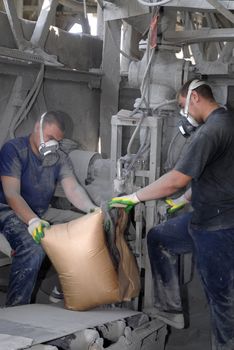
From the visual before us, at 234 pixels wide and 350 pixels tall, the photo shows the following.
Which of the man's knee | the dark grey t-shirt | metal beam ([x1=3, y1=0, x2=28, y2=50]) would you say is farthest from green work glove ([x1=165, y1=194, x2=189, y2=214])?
metal beam ([x1=3, y1=0, x2=28, y2=50])

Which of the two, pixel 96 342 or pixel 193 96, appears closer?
pixel 96 342

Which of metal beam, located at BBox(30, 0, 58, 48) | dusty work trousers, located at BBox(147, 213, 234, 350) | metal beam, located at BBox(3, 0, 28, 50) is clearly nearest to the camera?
dusty work trousers, located at BBox(147, 213, 234, 350)

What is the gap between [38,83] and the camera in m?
4.69

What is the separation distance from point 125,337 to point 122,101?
3.20 metres

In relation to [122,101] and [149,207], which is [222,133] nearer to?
[149,207]

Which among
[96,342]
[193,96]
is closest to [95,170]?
[193,96]

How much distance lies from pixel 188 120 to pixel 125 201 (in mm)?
602

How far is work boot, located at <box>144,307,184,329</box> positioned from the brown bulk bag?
10.6 inches

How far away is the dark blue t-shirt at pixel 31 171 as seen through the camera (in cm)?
355

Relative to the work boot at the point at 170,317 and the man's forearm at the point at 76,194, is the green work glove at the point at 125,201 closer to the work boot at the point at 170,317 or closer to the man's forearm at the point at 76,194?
the man's forearm at the point at 76,194

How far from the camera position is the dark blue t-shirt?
11.6 ft

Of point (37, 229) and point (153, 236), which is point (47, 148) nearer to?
point (37, 229)

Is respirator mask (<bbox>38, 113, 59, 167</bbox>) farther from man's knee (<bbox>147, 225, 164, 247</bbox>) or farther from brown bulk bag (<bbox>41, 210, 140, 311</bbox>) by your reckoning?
man's knee (<bbox>147, 225, 164, 247</bbox>)

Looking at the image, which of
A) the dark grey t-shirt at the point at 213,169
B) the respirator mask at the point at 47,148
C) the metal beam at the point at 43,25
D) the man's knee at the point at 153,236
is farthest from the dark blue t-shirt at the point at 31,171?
the metal beam at the point at 43,25
